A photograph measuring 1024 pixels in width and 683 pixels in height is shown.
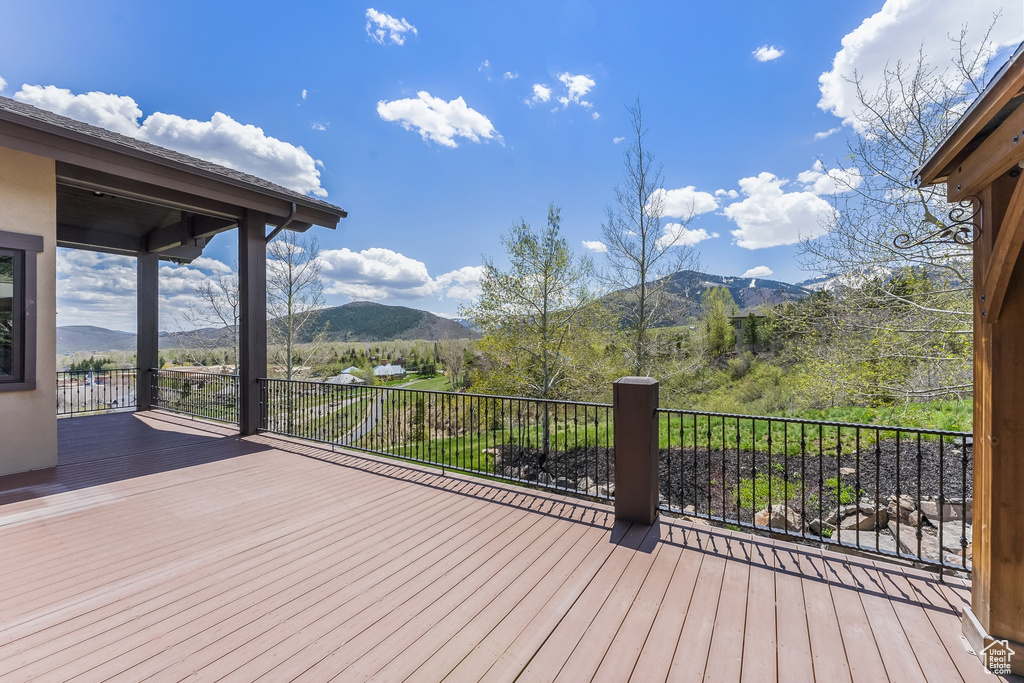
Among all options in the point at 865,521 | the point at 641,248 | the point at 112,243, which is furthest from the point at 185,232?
the point at 865,521

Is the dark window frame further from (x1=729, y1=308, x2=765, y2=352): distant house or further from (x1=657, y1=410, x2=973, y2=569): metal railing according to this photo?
(x1=729, y1=308, x2=765, y2=352): distant house

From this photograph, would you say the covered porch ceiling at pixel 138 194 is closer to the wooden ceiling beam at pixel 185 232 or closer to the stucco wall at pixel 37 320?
the wooden ceiling beam at pixel 185 232

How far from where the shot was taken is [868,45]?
612 centimetres

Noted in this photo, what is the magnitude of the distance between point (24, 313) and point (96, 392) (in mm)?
4780

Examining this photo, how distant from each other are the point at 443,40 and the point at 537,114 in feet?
9.86

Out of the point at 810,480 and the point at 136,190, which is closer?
the point at 136,190

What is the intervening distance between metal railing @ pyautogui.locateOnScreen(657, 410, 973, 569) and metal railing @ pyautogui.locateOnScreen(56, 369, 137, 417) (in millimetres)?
9777

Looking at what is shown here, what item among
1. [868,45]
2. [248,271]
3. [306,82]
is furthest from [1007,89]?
[306,82]

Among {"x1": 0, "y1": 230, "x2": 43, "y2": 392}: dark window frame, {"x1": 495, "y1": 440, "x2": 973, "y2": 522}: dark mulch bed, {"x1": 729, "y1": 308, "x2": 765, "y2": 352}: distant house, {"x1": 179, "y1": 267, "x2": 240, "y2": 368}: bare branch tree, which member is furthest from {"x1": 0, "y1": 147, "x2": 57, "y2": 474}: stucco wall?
{"x1": 729, "y1": 308, "x2": 765, "y2": 352}: distant house

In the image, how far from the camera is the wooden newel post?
9.75ft

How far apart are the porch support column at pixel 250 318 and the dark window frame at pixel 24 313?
Answer: 190 cm

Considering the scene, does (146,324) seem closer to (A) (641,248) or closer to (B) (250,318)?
(B) (250,318)

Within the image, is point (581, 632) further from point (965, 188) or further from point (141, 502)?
point (141, 502)

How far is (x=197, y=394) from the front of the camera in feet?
23.6
